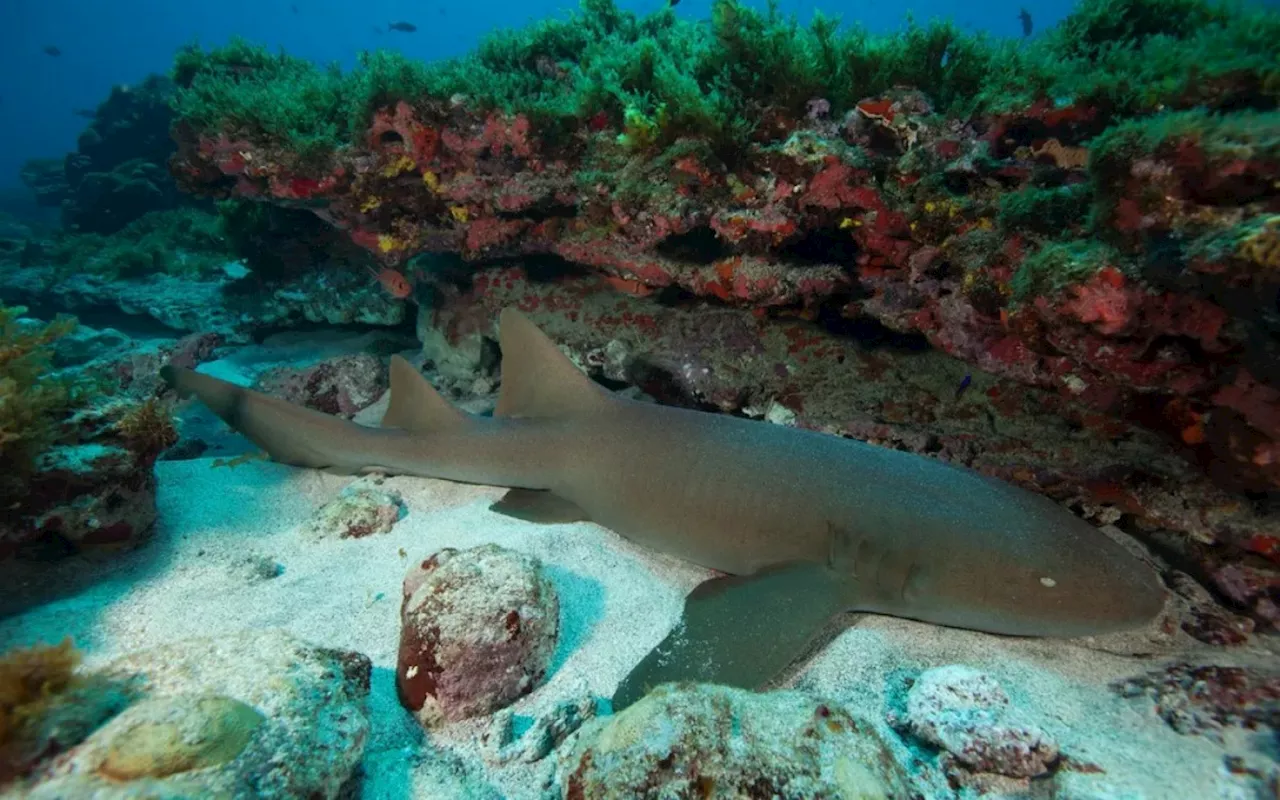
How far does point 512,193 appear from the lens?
15.7 feet

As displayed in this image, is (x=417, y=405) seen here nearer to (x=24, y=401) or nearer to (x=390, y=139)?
(x=24, y=401)

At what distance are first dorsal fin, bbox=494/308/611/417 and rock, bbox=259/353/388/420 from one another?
3007mm

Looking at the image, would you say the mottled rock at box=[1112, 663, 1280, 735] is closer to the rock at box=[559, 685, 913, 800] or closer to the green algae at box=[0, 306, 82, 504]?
the rock at box=[559, 685, 913, 800]

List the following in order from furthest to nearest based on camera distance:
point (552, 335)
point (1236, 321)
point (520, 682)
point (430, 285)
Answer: point (430, 285)
point (552, 335)
point (520, 682)
point (1236, 321)

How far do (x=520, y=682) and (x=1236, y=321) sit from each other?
330 centimetres

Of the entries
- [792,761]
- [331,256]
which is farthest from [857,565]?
[331,256]

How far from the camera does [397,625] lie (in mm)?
2883

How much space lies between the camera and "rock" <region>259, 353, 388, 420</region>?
20.7ft

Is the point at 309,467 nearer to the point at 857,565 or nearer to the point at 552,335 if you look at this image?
the point at 552,335

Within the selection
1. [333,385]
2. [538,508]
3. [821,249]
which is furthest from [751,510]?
[333,385]

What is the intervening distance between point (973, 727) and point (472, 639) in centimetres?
193

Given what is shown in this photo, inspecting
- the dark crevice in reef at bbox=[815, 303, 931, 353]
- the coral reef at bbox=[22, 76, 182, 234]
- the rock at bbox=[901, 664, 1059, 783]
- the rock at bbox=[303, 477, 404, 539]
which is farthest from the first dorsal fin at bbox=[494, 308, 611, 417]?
the coral reef at bbox=[22, 76, 182, 234]

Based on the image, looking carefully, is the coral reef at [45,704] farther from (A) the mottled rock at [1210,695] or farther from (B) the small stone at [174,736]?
(A) the mottled rock at [1210,695]

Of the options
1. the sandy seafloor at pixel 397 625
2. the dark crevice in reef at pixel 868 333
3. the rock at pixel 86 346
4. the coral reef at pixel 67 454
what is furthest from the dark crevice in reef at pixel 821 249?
the rock at pixel 86 346
